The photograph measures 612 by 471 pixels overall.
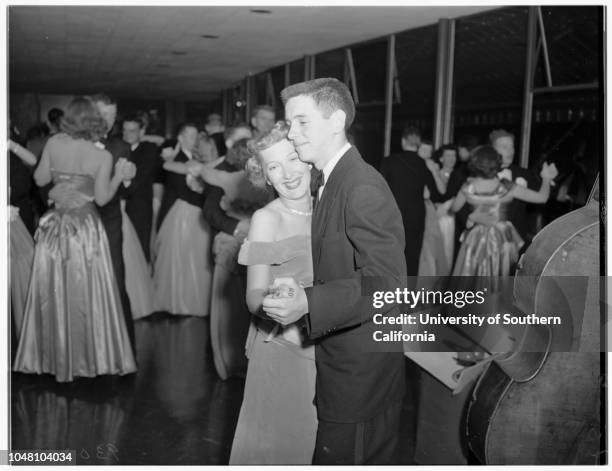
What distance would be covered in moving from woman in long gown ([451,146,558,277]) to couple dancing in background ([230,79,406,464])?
6.77 ft

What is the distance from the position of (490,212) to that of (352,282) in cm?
255

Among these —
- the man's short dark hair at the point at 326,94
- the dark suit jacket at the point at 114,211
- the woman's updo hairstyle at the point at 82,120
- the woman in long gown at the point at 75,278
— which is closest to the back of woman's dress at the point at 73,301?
the woman in long gown at the point at 75,278

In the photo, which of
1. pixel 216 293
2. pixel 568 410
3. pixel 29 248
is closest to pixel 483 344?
pixel 568 410

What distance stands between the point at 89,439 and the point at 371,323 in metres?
1.41

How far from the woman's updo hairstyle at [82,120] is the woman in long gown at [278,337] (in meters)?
1.42

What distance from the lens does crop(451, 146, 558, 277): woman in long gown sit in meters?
3.66

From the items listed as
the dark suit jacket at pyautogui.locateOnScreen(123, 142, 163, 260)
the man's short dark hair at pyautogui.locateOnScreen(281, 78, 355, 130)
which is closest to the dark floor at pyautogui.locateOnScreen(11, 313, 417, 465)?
the man's short dark hair at pyautogui.locateOnScreen(281, 78, 355, 130)

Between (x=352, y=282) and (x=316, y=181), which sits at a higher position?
(x=316, y=181)

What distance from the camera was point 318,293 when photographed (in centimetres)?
150

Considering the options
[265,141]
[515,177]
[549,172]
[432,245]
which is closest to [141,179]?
[432,245]

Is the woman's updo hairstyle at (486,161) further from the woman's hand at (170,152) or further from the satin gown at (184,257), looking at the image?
the woman's hand at (170,152)

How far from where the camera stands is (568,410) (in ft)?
6.24

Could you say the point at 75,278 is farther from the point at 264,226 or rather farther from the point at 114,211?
the point at 264,226

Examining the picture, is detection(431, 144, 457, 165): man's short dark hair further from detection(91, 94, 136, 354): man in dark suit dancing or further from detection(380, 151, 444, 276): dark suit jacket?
detection(91, 94, 136, 354): man in dark suit dancing
